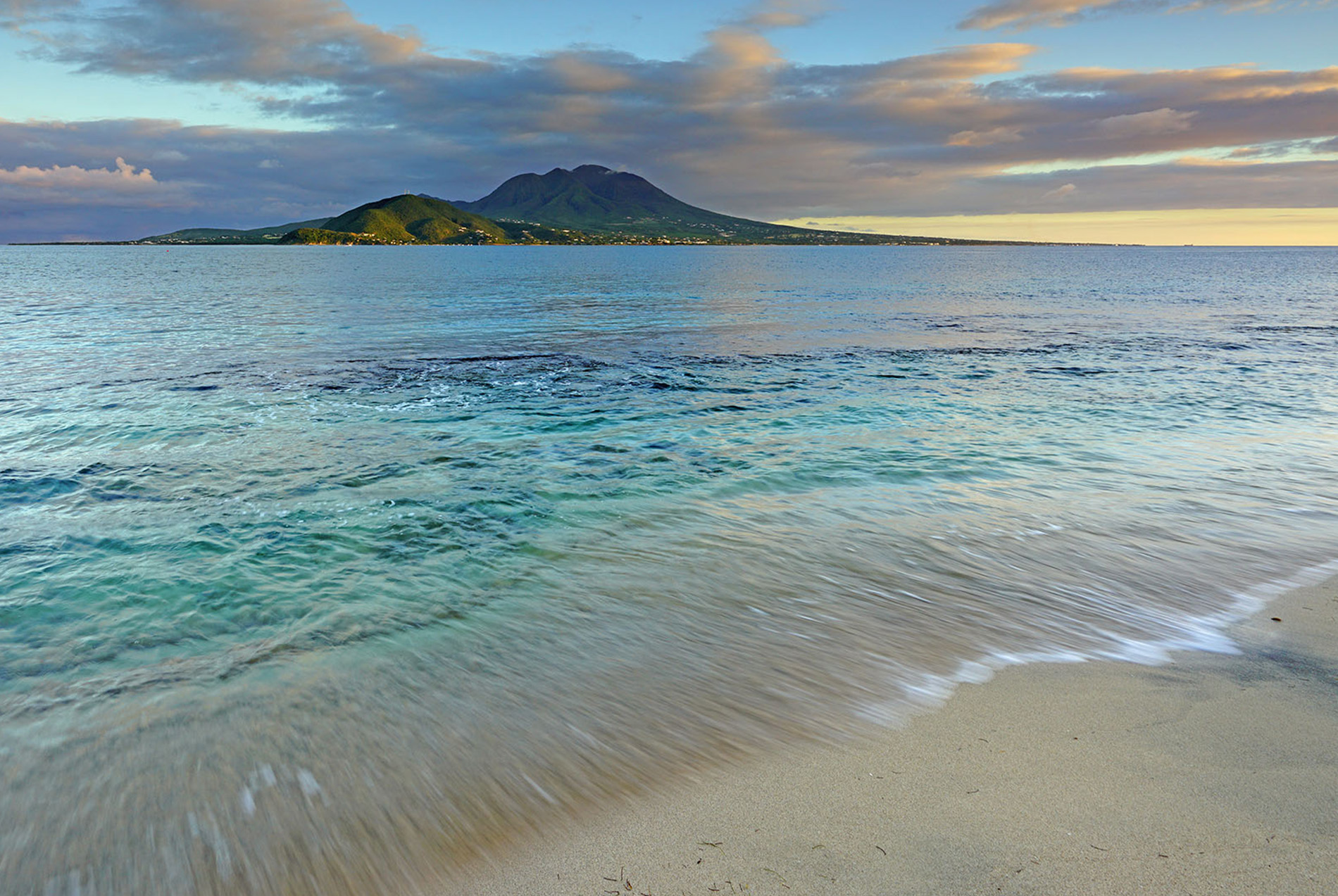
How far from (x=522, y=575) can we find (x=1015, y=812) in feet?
21.0

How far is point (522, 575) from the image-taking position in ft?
31.2

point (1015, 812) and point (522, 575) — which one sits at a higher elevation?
point (1015, 812)

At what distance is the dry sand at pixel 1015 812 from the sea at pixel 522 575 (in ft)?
1.32

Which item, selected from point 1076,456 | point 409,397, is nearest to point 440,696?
point 1076,456

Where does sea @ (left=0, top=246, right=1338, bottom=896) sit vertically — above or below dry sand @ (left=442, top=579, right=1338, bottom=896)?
below

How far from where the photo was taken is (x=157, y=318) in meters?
43.3

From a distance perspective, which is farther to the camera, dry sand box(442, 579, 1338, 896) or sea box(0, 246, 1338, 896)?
sea box(0, 246, 1338, 896)

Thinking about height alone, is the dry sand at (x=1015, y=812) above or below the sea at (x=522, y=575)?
above

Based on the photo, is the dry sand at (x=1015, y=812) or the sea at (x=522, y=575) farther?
the sea at (x=522, y=575)

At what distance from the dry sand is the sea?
403 millimetres

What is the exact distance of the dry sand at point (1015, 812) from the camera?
173 inches

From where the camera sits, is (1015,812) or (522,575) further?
(522,575)

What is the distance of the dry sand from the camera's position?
4395 millimetres

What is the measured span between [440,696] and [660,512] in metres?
5.68
